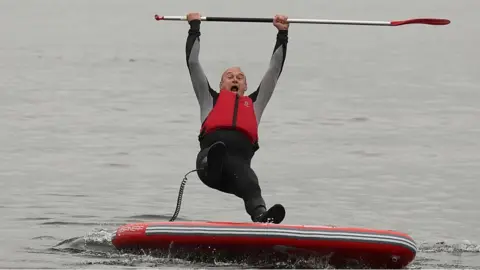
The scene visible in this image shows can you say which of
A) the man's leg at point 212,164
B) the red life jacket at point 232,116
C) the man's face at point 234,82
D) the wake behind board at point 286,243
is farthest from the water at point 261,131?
the man's face at point 234,82

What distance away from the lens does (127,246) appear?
31.9 feet

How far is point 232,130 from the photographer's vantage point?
10.3 metres

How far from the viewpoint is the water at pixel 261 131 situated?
1226 cm

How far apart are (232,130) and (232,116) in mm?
110

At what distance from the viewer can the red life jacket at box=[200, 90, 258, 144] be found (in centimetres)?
1026

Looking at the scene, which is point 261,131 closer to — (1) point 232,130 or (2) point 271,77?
(2) point 271,77

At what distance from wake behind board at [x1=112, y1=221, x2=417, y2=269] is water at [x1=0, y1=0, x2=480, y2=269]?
0.91ft

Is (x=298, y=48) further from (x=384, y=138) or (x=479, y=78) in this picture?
(x=384, y=138)

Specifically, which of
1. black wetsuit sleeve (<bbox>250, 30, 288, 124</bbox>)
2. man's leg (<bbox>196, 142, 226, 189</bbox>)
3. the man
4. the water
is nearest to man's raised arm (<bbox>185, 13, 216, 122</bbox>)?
the man

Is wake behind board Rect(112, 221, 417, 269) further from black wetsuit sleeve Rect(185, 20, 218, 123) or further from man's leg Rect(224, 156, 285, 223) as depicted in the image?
black wetsuit sleeve Rect(185, 20, 218, 123)

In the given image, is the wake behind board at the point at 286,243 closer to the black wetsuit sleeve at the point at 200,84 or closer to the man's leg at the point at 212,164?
the man's leg at the point at 212,164

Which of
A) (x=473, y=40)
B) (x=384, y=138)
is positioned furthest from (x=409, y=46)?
(x=384, y=138)

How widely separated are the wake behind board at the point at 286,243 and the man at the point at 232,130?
0.31m

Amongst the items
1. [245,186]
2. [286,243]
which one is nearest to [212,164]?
[245,186]
